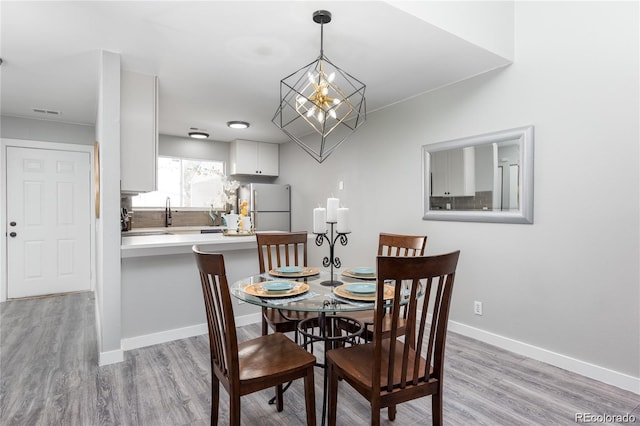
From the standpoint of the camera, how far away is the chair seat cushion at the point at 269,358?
153cm

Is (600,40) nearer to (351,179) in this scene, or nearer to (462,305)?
(462,305)

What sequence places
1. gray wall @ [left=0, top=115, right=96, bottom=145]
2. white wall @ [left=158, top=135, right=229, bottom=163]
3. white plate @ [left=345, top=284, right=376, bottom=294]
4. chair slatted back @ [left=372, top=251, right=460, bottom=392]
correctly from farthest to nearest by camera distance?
white wall @ [left=158, top=135, right=229, bottom=163], gray wall @ [left=0, top=115, right=96, bottom=145], white plate @ [left=345, top=284, right=376, bottom=294], chair slatted back @ [left=372, top=251, right=460, bottom=392]

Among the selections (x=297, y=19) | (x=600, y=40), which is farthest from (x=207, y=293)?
(x=600, y=40)

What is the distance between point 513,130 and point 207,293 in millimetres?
2548

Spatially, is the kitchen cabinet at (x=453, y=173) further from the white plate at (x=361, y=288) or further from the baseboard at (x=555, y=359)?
the white plate at (x=361, y=288)

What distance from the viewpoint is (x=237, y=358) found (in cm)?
146

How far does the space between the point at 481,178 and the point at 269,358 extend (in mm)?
2304

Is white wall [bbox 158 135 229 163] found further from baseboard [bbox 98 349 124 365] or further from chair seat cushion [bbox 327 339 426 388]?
chair seat cushion [bbox 327 339 426 388]

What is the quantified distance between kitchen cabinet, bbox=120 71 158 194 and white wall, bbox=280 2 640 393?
2546 mm

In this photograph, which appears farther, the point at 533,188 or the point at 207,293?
the point at 533,188

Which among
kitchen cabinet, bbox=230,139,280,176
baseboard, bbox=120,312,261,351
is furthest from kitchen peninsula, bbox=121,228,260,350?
kitchen cabinet, bbox=230,139,280,176

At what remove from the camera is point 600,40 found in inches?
90.5

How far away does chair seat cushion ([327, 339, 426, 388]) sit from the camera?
4.76ft

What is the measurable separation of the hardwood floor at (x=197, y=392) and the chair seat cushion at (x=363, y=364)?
477mm
